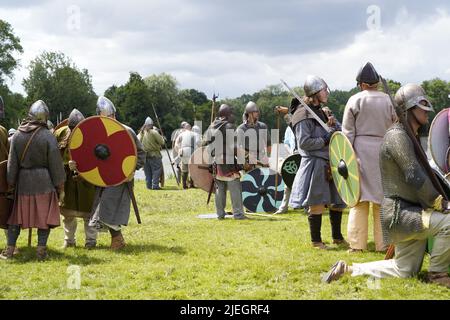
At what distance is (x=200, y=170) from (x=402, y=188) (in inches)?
227

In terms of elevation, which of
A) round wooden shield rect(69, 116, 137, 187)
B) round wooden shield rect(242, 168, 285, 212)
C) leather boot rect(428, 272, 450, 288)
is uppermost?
round wooden shield rect(69, 116, 137, 187)

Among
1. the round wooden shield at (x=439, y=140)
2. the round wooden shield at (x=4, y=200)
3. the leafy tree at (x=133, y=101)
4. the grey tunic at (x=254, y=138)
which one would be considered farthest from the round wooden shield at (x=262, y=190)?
the leafy tree at (x=133, y=101)

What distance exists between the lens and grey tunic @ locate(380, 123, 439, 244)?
4.21 metres

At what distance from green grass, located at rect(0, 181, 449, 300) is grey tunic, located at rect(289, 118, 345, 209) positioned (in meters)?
0.51

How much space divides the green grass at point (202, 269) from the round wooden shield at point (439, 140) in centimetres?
107

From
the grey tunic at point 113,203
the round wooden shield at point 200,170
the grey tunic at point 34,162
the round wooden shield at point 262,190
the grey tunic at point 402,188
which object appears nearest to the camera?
the grey tunic at point 402,188

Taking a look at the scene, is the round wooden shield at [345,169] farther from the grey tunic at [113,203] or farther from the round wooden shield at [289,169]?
the round wooden shield at [289,169]

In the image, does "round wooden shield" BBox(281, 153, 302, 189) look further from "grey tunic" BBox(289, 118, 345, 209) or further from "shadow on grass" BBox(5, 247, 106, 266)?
"shadow on grass" BBox(5, 247, 106, 266)

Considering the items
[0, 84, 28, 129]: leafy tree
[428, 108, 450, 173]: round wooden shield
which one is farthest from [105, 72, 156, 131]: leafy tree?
[428, 108, 450, 173]: round wooden shield

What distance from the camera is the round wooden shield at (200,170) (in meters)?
9.71

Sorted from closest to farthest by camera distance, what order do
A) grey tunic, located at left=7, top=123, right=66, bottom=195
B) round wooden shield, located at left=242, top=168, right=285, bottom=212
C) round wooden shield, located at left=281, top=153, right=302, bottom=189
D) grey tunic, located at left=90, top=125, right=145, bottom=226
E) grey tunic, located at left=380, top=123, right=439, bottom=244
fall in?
grey tunic, located at left=380, top=123, right=439, bottom=244
grey tunic, located at left=7, top=123, right=66, bottom=195
grey tunic, located at left=90, top=125, right=145, bottom=226
round wooden shield, located at left=281, top=153, right=302, bottom=189
round wooden shield, located at left=242, top=168, right=285, bottom=212

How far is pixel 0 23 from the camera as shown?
4381 cm
